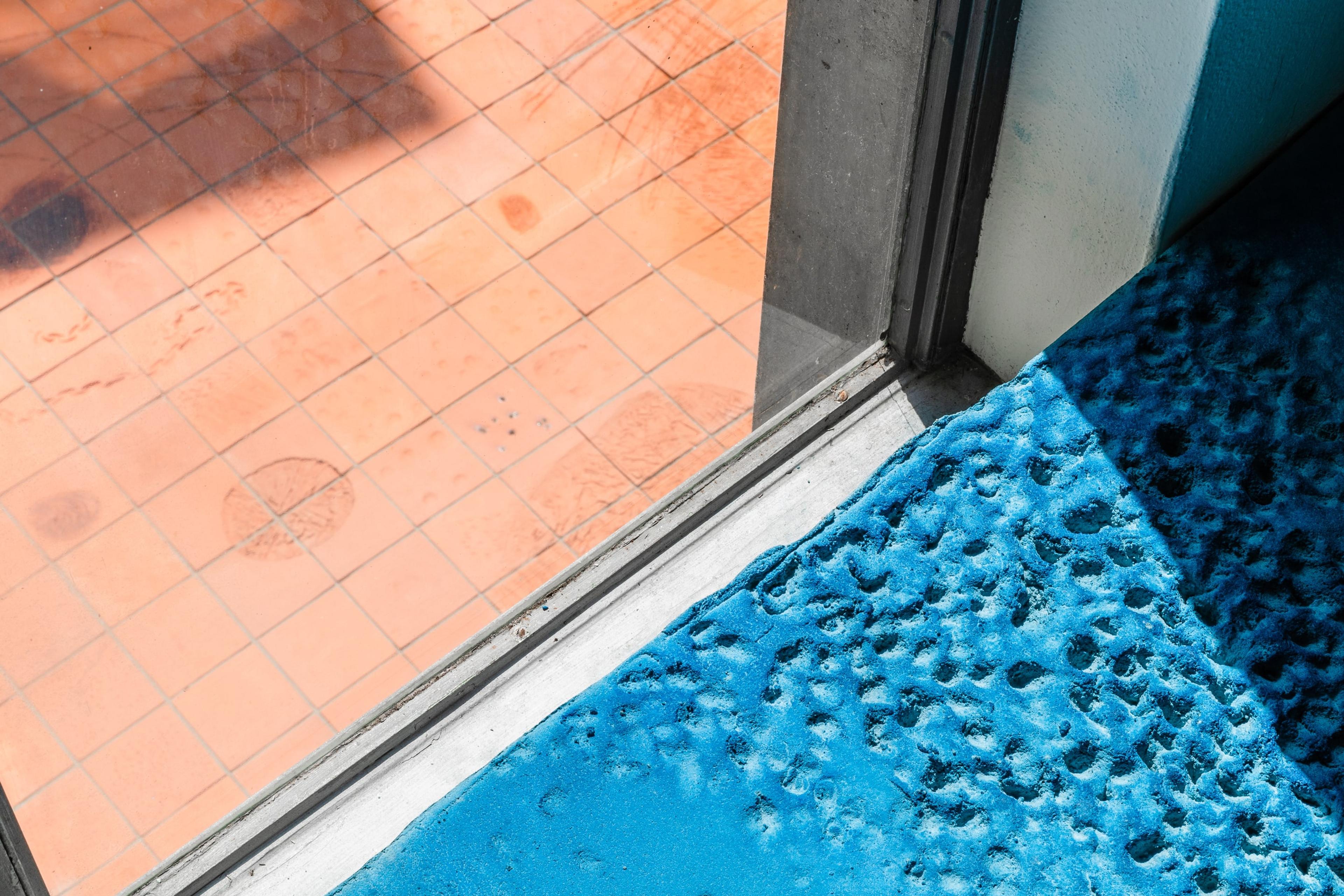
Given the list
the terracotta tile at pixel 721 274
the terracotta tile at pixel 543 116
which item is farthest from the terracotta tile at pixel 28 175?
the terracotta tile at pixel 721 274

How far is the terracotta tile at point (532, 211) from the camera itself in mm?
2086

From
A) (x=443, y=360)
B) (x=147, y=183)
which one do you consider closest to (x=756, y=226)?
(x=443, y=360)

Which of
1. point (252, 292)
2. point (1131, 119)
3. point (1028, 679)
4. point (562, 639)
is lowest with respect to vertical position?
point (1028, 679)

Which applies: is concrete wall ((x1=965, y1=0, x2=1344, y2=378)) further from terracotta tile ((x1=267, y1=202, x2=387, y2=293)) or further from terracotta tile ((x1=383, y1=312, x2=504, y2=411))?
terracotta tile ((x1=267, y1=202, x2=387, y2=293))

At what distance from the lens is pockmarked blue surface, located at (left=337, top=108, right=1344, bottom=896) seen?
3.78ft

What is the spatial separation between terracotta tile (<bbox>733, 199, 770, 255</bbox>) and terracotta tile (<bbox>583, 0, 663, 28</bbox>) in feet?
1.16

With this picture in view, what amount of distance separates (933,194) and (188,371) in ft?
3.60

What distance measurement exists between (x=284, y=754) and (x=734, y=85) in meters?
1.17

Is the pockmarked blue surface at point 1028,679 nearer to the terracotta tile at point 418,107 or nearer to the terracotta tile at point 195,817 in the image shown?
the terracotta tile at point 195,817

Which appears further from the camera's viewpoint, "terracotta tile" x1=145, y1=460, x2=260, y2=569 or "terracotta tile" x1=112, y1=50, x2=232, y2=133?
"terracotta tile" x1=145, y1=460, x2=260, y2=569

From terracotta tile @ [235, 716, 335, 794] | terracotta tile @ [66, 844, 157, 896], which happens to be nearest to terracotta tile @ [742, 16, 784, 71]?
terracotta tile @ [235, 716, 335, 794]

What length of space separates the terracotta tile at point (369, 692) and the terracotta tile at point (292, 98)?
78 cm

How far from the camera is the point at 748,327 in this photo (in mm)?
2064

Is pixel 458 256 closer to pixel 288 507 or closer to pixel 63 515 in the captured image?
pixel 288 507
